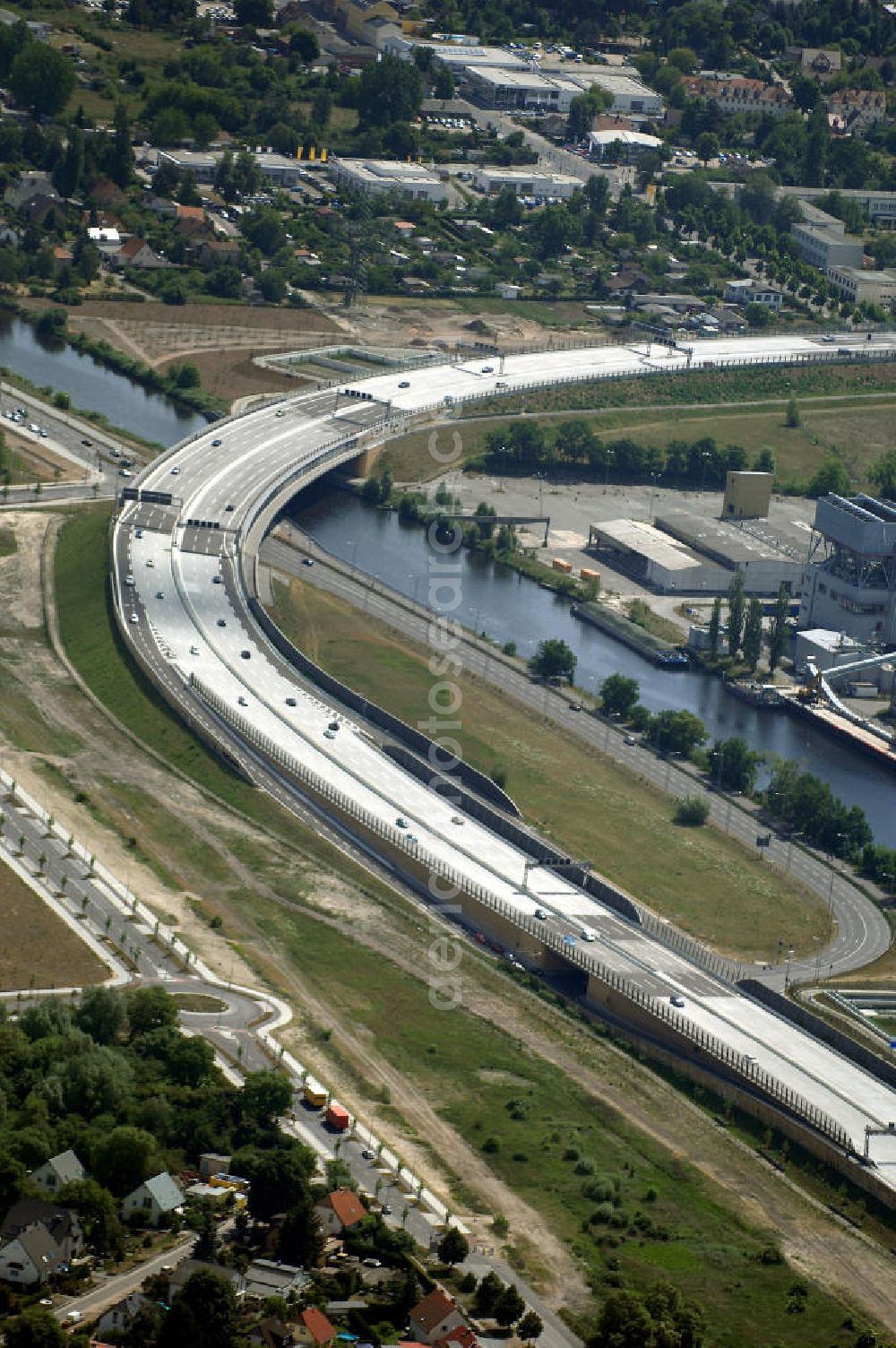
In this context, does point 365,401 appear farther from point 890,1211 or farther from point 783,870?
point 890,1211

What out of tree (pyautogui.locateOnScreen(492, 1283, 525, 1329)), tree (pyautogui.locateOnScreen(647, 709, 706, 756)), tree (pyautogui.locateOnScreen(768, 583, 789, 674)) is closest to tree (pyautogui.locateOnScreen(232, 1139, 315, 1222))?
tree (pyautogui.locateOnScreen(492, 1283, 525, 1329))

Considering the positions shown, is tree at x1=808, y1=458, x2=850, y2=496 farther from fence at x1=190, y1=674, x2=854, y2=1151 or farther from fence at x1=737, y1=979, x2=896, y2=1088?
fence at x1=737, y1=979, x2=896, y2=1088

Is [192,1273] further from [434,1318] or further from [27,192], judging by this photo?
[27,192]

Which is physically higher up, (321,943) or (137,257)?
(137,257)

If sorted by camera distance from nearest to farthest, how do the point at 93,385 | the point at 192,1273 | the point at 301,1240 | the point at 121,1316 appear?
the point at 121,1316 < the point at 192,1273 < the point at 301,1240 < the point at 93,385

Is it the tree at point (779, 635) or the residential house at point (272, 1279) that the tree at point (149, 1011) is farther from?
the tree at point (779, 635)

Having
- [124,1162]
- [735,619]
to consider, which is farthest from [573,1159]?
[735,619]
